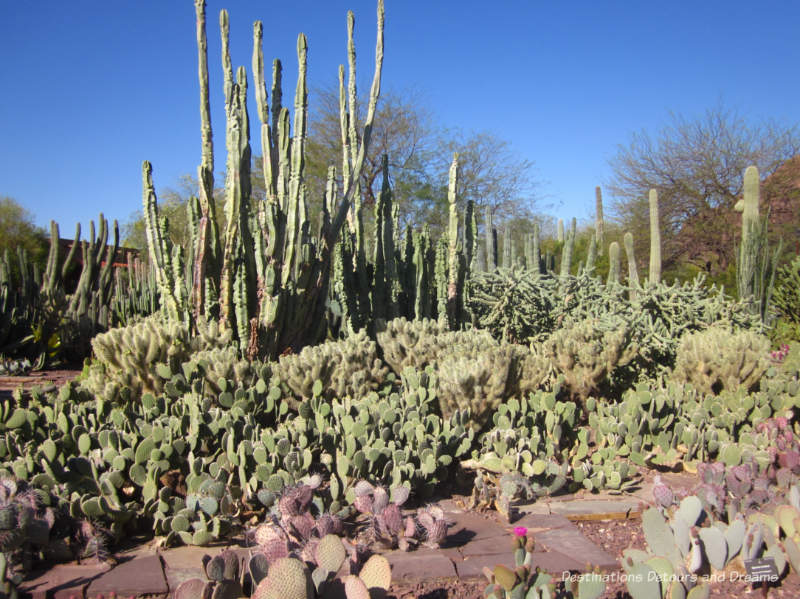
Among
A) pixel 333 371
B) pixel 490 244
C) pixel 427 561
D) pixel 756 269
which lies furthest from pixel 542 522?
pixel 756 269

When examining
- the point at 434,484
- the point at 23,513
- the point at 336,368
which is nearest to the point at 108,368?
the point at 336,368

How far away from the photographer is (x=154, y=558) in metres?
2.48

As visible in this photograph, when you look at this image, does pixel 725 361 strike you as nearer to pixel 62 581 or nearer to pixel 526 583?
pixel 526 583

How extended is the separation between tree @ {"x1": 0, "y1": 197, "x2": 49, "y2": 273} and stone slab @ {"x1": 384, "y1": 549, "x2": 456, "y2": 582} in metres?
22.6

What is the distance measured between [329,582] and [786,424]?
3.24m

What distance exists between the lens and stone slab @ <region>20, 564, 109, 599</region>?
2.19m

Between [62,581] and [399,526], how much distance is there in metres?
1.26

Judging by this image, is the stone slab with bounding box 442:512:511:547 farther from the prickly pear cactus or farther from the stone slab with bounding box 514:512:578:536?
the prickly pear cactus

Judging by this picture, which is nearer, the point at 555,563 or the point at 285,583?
the point at 285,583

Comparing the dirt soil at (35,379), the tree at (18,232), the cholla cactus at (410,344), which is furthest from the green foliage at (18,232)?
the cholla cactus at (410,344)

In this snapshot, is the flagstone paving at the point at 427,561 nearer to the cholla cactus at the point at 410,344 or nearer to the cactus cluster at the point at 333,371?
the cactus cluster at the point at 333,371

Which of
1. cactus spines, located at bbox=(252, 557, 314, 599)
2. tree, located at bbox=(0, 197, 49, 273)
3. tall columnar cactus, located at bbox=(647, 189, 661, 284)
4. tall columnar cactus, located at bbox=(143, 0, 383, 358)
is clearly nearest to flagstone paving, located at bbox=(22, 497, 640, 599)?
cactus spines, located at bbox=(252, 557, 314, 599)

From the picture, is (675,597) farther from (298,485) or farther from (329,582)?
(298,485)

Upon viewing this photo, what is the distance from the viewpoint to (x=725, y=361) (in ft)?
15.0
